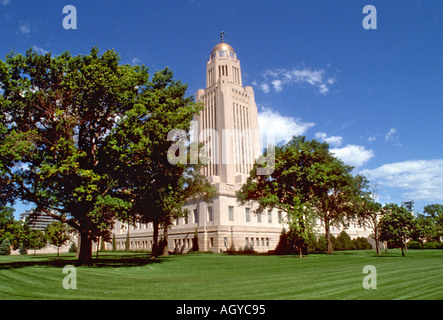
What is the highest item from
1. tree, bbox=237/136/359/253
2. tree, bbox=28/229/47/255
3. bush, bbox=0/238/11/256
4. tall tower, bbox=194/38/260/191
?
tall tower, bbox=194/38/260/191

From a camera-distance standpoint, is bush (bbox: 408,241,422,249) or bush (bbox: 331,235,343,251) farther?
bush (bbox: 408,241,422,249)

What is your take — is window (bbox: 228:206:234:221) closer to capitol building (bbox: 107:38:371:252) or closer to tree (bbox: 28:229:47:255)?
capitol building (bbox: 107:38:371:252)

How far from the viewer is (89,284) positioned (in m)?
11.9

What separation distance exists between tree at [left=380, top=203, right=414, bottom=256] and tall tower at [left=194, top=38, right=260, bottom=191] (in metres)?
46.6

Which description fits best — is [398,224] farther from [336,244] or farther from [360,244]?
[360,244]

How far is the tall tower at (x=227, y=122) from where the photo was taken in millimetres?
82688

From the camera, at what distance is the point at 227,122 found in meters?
83.7

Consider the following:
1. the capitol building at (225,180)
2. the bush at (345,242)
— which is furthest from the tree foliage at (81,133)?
the bush at (345,242)

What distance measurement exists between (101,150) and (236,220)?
33.5 meters

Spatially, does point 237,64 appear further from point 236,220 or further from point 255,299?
point 255,299

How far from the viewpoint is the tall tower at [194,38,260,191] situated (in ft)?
271

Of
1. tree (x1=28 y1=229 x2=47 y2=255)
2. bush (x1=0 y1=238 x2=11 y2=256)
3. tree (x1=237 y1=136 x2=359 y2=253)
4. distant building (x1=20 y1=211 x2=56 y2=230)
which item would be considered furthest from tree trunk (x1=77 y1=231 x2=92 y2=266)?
bush (x1=0 y1=238 x2=11 y2=256)

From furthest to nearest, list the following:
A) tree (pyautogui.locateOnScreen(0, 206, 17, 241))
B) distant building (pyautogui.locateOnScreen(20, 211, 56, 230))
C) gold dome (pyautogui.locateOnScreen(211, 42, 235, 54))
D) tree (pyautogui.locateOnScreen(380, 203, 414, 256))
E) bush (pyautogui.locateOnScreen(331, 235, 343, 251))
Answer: gold dome (pyautogui.locateOnScreen(211, 42, 235, 54)), bush (pyautogui.locateOnScreen(331, 235, 343, 251)), tree (pyautogui.locateOnScreen(0, 206, 17, 241)), tree (pyautogui.locateOnScreen(380, 203, 414, 256)), distant building (pyautogui.locateOnScreen(20, 211, 56, 230))

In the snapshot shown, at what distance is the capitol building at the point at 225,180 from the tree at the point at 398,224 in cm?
1235
